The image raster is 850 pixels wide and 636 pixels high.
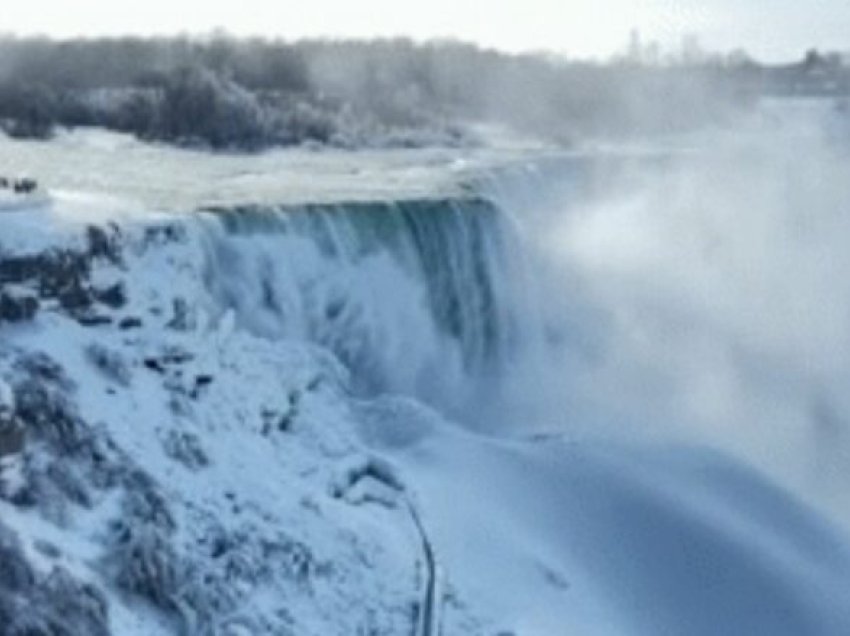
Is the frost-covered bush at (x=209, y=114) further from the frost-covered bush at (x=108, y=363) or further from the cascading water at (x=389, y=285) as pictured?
the frost-covered bush at (x=108, y=363)

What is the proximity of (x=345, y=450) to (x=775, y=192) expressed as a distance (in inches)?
1003

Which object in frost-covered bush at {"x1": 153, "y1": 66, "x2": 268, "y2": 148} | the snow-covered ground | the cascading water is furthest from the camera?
frost-covered bush at {"x1": 153, "y1": 66, "x2": 268, "y2": 148}

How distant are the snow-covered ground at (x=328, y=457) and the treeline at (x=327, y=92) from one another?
10.7m

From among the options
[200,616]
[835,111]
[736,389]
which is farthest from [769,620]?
[835,111]

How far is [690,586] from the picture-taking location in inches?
757

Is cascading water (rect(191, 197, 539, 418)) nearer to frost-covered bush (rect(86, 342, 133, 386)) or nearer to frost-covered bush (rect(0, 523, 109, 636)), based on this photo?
frost-covered bush (rect(86, 342, 133, 386))

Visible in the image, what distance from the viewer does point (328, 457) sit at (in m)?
19.1

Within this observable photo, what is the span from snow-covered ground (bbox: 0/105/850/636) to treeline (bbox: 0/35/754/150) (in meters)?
10.7

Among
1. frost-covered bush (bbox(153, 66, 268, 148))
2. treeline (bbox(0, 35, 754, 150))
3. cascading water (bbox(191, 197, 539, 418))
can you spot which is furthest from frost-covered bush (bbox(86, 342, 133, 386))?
frost-covered bush (bbox(153, 66, 268, 148))

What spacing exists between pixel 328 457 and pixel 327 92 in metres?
30.2

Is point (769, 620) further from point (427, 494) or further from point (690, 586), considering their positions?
point (427, 494)

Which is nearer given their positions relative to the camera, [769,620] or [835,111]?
[769,620]

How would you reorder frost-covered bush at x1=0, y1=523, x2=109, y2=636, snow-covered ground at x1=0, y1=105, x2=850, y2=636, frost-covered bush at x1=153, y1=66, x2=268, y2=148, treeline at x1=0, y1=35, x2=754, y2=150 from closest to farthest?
1. frost-covered bush at x1=0, y1=523, x2=109, y2=636
2. snow-covered ground at x1=0, y1=105, x2=850, y2=636
3. frost-covered bush at x1=153, y1=66, x2=268, y2=148
4. treeline at x1=0, y1=35, x2=754, y2=150

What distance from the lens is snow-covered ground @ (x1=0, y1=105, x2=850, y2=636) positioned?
15445mm
